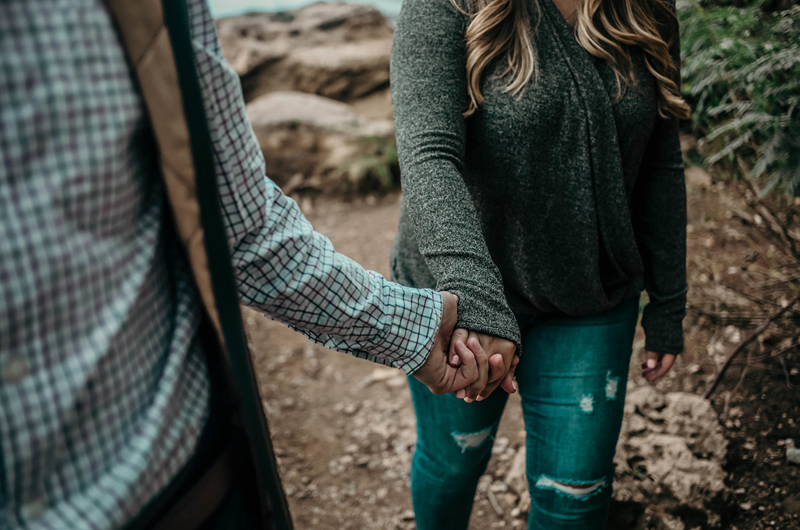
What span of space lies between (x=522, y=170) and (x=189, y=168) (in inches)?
35.0

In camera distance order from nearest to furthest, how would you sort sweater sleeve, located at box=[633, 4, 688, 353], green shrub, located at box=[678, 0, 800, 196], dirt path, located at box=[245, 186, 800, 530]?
sweater sleeve, located at box=[633, 4, 688, 353] < green shrub, located at box=[678, 0, 800, 196] < dirt path, located at box=[245, 186, 800, 530]

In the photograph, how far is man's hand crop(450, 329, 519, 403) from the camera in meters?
1.31

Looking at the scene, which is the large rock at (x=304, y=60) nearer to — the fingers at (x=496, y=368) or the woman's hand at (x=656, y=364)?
the woman's hand at (x=656, y=364)

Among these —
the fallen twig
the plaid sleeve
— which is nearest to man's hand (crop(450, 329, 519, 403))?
the plaid sleeve

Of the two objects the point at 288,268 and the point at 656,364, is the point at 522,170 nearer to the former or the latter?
the point at 288,268

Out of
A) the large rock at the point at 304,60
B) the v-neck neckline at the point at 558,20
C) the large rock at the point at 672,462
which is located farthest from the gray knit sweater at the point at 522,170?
the large rock at the point at 304,60

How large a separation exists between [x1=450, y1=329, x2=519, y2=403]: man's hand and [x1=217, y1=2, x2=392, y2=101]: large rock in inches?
272

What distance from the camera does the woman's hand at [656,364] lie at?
1794mm

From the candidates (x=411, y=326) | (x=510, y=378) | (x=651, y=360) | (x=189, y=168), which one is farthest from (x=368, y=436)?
(x=189, y=168)

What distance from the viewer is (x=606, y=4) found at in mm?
1440

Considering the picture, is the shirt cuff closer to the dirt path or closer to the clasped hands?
the clasped hands

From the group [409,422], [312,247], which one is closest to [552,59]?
[312,247]

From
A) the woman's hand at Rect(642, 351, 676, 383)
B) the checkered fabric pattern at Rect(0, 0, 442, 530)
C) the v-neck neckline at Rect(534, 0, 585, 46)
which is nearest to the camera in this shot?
the checkered fabric pattern at Rect(0, 0, 442, 530)

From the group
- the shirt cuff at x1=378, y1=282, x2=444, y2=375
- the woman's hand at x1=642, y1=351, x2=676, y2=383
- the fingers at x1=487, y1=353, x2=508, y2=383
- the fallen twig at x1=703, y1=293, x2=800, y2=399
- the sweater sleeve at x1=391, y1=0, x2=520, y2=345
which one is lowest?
the fallen twig at x1=703, y1=293, x2=800, y2=399
